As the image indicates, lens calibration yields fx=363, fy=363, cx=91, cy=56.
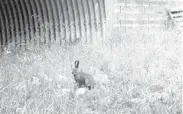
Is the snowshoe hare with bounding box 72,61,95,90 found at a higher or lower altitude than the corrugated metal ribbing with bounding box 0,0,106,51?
lower

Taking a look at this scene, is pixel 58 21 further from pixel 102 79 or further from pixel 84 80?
pixel 84 80

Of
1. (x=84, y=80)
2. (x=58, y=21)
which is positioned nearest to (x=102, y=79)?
(x=84, y=80)

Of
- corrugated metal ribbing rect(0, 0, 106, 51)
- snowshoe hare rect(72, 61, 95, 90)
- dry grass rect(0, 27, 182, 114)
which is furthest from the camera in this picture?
corrugated metal ribbing rect(0, 0, 106, 51)

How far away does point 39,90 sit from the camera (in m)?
4.29

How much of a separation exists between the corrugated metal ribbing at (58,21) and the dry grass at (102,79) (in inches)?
36.3

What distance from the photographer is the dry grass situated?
12.3 feet

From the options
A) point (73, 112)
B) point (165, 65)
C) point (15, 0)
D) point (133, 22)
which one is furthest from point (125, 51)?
point (15, 0)

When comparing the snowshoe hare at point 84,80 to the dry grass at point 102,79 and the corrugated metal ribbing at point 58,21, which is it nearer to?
the dry grass at point 102,79

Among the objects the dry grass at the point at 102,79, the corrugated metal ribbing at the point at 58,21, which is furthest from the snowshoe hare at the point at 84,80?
the corrugated metal ribbing at the point at 58,21

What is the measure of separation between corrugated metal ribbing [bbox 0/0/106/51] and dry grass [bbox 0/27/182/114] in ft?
3.02

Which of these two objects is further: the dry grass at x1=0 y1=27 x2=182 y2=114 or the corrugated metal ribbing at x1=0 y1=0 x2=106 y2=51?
the corrugated metal ribbing at x1=0 y1=0 x2=106 y2=51

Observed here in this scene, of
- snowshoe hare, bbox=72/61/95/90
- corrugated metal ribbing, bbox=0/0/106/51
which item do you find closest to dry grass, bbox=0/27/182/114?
snowshoe hare, bbox=72/61/95/90

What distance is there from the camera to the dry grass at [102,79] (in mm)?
3748

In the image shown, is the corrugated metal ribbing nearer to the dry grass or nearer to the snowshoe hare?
the dry grass
